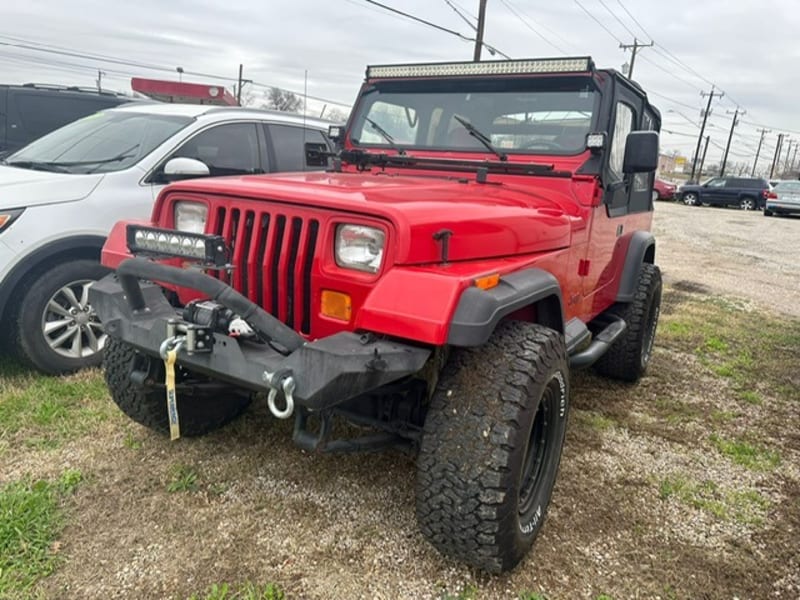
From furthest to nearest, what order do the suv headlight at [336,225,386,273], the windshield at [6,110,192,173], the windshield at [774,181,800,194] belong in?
the windshield at [774,181,800,194] → the windshield at [6,110,192,173] → the suv headlight at [336,225,386,273]

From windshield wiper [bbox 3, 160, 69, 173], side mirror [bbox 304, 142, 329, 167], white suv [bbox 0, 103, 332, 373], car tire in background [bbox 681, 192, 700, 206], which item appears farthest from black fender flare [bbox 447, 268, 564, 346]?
car tire in background [bbox 681, 192, 700, 206]

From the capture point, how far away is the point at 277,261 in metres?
2.40

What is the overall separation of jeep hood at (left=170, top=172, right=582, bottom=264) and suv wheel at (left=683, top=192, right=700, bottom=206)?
3011cm

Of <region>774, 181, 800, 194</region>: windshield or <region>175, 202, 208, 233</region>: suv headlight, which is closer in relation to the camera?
<region>175, 202, 208, 233</region>: suv headlight

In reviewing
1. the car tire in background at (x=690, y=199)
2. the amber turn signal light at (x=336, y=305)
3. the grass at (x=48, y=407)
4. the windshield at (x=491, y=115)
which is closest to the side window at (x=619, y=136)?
the windshield at (x=491, y=115)

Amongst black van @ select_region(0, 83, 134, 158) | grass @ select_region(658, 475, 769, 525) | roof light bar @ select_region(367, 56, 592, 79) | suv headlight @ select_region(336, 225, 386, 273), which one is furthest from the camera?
black van @ select_region(0, 83, 134, 158)

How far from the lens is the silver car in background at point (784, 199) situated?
2347 cm

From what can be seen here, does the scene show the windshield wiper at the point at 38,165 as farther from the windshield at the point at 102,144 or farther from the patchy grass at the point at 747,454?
the patchy grass at the point at 747,454

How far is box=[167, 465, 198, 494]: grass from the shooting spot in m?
2.86

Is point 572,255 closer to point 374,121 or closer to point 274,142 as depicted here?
point 374,121

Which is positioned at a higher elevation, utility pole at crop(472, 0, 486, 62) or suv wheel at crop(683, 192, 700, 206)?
utility pole at crop(472, 0, 486, 62)

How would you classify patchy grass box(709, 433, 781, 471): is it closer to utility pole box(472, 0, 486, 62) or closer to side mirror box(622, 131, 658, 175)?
side mirror box(622, 131, 658, 175)

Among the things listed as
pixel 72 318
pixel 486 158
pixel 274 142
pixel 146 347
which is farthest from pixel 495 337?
pixel 274 142

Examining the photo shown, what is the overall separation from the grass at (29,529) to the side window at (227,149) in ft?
8.77
